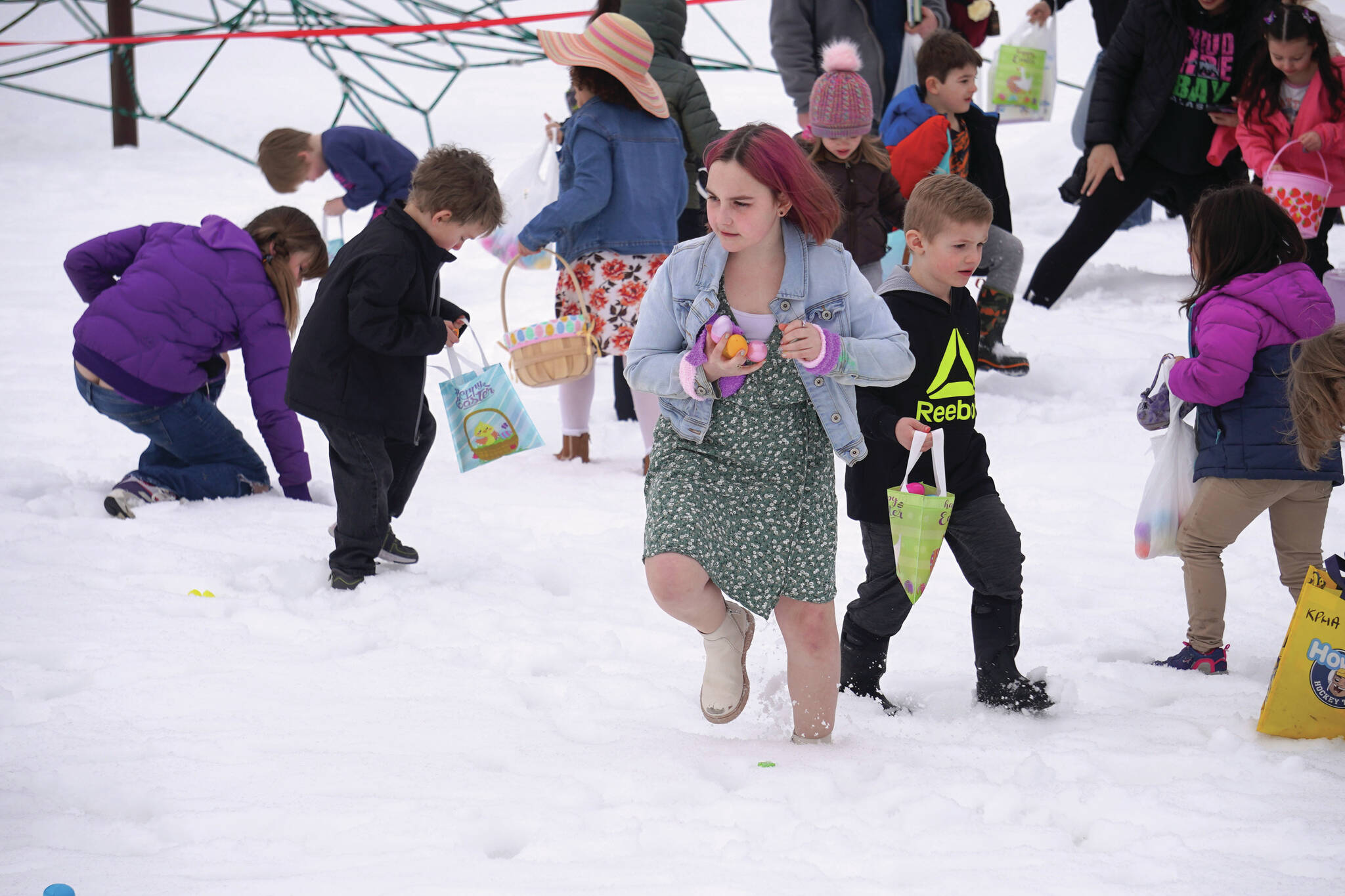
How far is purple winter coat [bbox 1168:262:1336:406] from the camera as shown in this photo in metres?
3.03

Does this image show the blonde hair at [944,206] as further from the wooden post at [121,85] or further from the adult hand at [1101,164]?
the wooden post at [121,85]

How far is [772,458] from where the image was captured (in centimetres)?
260

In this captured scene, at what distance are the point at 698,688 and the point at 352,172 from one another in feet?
11.3

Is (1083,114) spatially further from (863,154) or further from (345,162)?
(345,162)

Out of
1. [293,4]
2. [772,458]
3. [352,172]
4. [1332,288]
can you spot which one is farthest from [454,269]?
[772,458]

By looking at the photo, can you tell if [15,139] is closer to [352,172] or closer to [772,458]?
[352,172]

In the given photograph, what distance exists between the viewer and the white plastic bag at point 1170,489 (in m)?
3.25

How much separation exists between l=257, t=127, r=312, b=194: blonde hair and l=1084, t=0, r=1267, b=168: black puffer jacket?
148 inches

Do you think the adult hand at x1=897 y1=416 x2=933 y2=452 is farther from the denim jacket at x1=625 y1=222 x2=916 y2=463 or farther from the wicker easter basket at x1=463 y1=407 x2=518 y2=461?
the wicker easter basket at x1=463 y1=407 x2=518 y2=461

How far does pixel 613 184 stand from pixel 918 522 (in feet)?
9.15

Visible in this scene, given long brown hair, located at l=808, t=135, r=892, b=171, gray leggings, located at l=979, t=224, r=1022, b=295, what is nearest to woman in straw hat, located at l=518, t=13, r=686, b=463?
long brown hair, located at l=808, t=135, r=892, b=171

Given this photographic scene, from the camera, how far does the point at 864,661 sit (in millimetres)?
3098

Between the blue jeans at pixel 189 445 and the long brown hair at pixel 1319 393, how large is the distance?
3.65 m

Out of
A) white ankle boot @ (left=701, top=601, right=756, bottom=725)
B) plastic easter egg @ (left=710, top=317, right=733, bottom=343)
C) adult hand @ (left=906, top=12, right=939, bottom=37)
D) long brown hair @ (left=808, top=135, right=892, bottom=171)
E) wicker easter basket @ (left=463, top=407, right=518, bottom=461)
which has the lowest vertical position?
white ankle boot @ (left=701, top=601, right=756, bottom=725)
